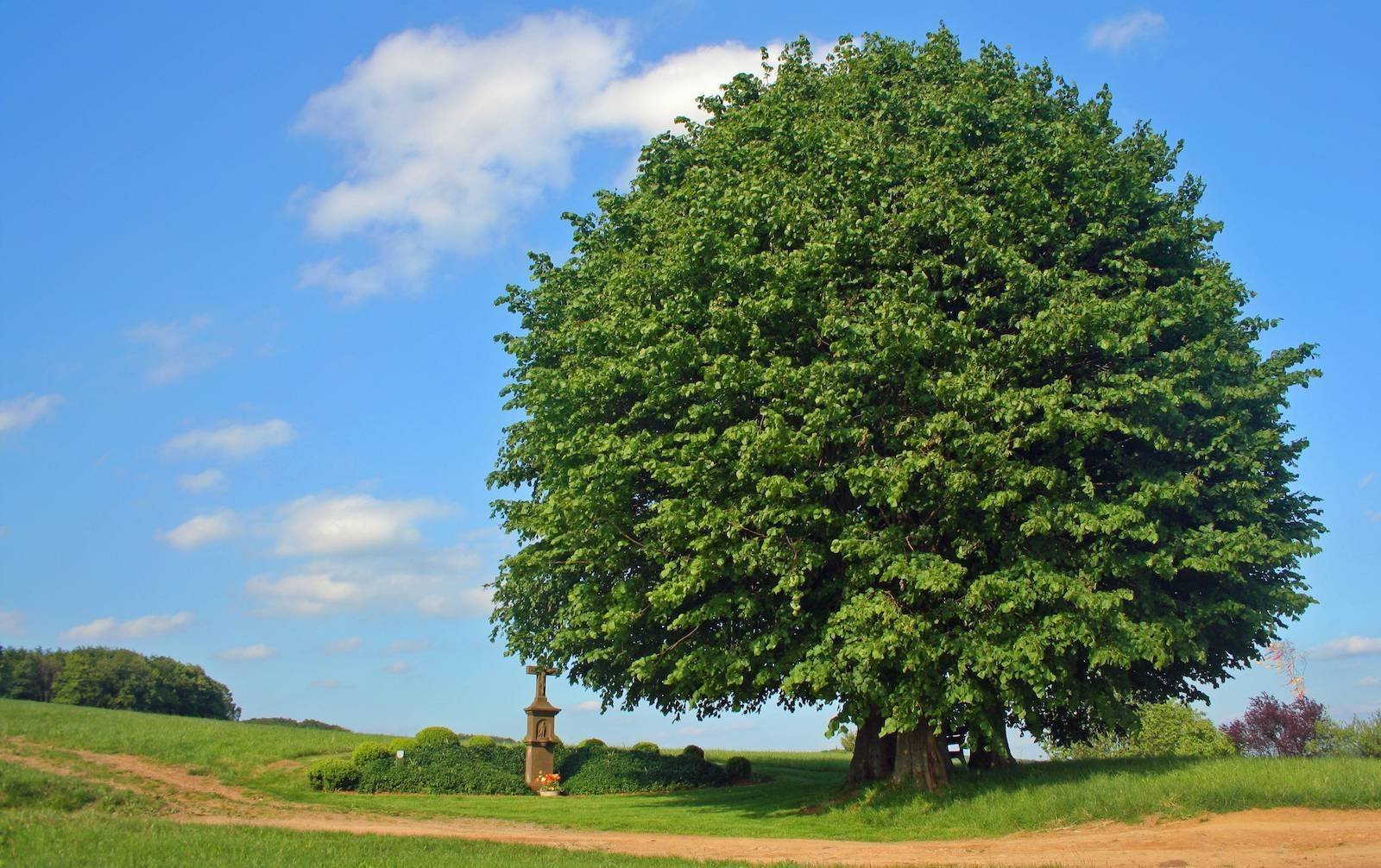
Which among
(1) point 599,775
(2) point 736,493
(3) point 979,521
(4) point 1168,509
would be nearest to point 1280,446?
(4) point 1168,509

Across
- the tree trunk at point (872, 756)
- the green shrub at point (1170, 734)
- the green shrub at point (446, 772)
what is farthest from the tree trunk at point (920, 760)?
the green shrub at point (1170, 734)

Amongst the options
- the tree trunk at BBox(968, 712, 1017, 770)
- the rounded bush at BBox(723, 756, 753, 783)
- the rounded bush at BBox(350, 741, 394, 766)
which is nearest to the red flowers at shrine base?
the rounded bush at BBox(350, 741, 394, 766)

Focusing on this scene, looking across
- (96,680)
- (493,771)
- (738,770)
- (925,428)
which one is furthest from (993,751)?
(96,680)

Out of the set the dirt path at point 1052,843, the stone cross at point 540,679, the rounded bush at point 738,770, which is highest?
the stone cross at point 540,679

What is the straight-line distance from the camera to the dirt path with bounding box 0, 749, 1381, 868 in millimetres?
13742

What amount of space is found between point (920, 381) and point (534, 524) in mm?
8795

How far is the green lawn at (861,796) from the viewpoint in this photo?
55.8 ft

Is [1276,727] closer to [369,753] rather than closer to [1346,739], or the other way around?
[1346,739]

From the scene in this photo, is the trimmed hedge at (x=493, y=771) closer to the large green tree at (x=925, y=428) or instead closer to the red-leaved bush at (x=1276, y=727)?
the large green tree at (x=925, y=428)

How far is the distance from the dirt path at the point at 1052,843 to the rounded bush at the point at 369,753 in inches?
325

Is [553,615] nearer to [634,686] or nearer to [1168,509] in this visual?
[634,686]

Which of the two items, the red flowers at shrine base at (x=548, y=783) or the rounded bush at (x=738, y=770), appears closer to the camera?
the red flowers at shrine base at (x=548, y=783)

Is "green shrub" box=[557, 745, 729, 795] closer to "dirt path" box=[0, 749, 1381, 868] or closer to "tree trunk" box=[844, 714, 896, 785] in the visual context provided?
"tree trunk" box=[844, 714, 896, 785]

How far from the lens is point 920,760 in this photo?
21031 mm
